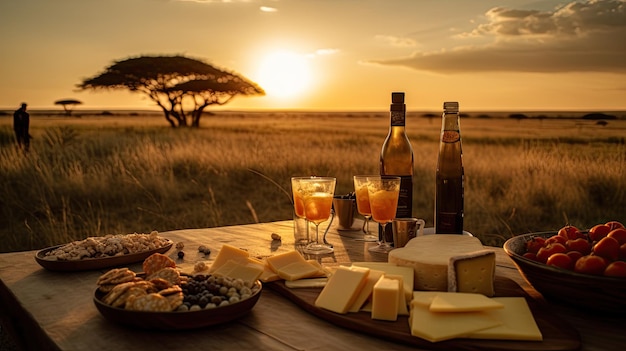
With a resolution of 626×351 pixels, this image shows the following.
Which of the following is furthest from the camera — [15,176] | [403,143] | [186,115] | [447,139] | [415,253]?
[186,115]

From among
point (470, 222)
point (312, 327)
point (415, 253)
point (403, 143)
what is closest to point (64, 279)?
point (312, 327)

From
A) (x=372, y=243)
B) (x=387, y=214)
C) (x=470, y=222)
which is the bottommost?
(x=470, y=222)

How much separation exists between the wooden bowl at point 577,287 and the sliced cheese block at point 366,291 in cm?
36

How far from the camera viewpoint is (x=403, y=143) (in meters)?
2.29

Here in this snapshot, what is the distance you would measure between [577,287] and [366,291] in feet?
1.61

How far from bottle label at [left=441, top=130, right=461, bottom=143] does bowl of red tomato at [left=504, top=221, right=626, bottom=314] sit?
544 mm

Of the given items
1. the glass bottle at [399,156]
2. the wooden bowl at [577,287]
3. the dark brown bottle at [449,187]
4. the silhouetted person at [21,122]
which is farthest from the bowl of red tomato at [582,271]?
the silhouetted person at [21,122]

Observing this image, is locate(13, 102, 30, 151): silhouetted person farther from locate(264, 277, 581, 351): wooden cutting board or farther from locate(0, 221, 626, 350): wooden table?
locate(264, 277, 581, 351): wooden cutting board

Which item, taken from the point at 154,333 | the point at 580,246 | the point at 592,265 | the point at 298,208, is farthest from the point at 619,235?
the point at 154,333

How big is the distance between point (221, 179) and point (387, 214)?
6.72 m

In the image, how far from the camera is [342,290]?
4.71 ft

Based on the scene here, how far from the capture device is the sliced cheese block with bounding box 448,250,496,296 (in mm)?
1469

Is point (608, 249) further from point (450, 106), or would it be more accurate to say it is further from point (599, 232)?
point (450, 106)

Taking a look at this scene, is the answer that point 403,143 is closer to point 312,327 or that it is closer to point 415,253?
point 415,253
